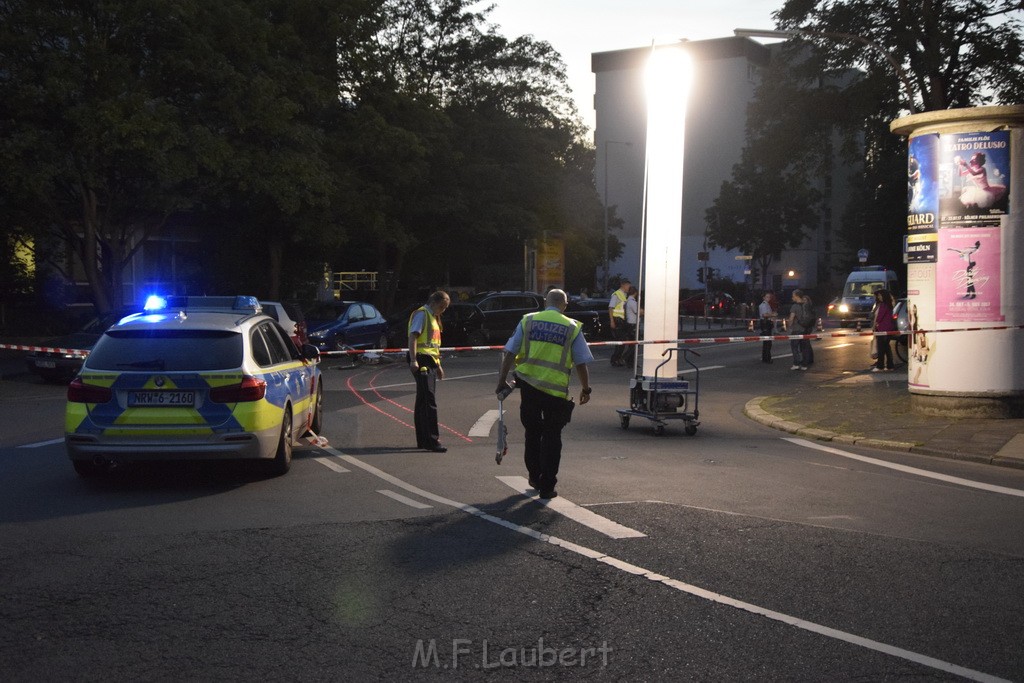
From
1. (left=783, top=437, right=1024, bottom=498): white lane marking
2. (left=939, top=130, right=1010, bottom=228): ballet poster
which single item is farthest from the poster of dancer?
(left=783, top=437, right=1024, bottom=498): white lane marking

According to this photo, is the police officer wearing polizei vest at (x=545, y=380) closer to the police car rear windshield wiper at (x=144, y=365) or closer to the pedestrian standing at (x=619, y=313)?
the police car rear windshield wiper at (x=144, y=365)

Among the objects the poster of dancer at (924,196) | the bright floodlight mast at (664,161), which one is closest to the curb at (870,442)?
the bright floodlight mast at (664,161)

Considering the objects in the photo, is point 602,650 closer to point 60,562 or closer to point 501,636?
point 501,636

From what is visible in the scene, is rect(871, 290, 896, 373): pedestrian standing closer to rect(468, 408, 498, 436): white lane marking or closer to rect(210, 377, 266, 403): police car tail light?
rect(468, 408, 498, 436): white lane marking

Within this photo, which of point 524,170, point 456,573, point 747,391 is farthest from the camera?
point 524,170

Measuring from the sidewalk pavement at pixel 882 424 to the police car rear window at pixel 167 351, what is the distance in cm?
728

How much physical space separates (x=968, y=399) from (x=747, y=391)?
A: 618cm

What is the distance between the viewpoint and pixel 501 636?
539 centimetres

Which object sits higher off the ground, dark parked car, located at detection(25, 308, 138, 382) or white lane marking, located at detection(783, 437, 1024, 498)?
dark parked car, located at detection(25, 308, 138, 382)

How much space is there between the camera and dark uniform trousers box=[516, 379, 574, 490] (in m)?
9.03

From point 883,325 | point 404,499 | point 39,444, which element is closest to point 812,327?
point 883,325

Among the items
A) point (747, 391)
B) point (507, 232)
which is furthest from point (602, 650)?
point (507, 232)

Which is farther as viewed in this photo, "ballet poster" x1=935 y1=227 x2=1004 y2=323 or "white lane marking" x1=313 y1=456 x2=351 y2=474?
"ballet poster" x1=935 y1=227 x2=1004 y2=323

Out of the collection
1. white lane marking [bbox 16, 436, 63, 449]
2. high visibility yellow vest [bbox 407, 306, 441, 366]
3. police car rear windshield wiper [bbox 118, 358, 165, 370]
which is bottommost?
white lane marking [bbox 16, 436, 63, 449]
